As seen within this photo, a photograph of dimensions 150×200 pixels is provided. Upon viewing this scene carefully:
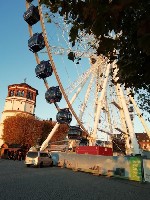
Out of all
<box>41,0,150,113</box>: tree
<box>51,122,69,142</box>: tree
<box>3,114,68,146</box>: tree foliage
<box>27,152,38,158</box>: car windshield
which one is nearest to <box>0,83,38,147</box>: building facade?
<box>51,122,69,142</box>: tree

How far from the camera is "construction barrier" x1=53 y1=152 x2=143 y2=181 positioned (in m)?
18.9

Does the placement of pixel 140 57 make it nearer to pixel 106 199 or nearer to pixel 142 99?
pixel 106 199

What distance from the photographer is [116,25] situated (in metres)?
5.21

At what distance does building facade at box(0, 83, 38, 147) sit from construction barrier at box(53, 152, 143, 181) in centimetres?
5533

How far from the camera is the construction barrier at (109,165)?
18.9 meters

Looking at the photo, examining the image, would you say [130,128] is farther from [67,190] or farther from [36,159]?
[67,190]

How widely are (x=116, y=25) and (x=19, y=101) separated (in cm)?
7960

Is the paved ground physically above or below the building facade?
below

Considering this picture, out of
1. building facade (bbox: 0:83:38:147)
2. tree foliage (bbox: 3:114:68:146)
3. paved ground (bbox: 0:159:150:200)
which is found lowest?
paved ground (bbox: 0:159:150:200)

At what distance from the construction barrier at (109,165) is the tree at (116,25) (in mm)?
10039

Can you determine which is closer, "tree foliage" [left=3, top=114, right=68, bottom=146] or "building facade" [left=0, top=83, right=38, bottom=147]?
"tree foliage" [left=3, top=114, right=68, bottom=146]

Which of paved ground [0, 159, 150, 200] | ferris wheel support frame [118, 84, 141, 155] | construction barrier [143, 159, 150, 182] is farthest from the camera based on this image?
ferris wheel support frame [118, 84, 141, 155]

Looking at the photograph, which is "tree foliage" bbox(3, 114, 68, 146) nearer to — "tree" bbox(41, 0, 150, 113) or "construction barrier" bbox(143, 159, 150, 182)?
"construction barrier" bbox(143, 159, 150, 182)

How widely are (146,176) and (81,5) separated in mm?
14403
